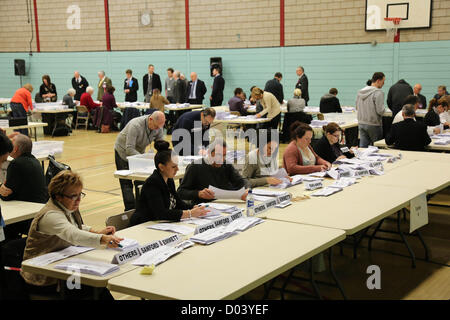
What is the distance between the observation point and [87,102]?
1484cm

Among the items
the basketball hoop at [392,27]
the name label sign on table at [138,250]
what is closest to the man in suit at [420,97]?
the basketball hoop at [392,27]

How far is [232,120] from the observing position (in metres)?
11.1

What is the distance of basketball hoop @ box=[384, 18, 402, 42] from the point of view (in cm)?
1289

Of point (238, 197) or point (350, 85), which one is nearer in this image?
point (238, 197)

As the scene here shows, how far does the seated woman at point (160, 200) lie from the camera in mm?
3963

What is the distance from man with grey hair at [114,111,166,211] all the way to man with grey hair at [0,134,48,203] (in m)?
1.62

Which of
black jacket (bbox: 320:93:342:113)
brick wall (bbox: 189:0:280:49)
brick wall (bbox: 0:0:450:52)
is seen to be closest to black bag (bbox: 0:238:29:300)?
black jacket (bbox: 320:93:342:113)

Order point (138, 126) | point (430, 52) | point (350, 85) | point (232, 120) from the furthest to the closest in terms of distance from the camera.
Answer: point (350, 85), point (430, 52), point (232, 120), point (138, 126)

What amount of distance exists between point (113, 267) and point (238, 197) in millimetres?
1722

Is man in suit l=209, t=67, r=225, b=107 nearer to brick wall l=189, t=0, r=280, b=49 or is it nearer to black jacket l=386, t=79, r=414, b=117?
brick wall l=189, t=0, r=280, b=49

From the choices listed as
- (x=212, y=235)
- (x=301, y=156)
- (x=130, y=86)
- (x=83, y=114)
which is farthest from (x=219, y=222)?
(x=130, y=86)
